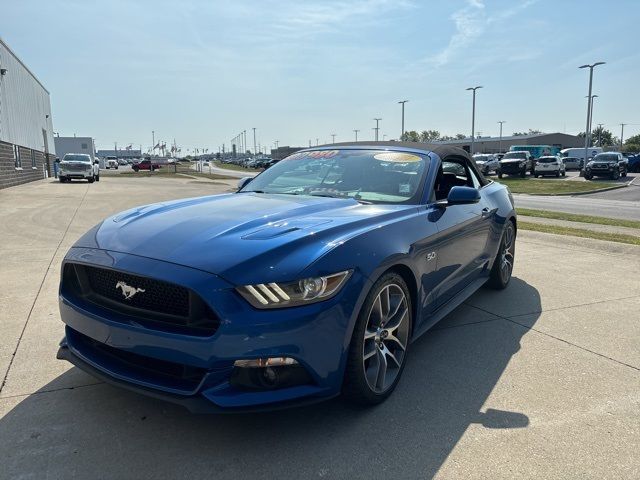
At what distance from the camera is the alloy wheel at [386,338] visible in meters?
2.81

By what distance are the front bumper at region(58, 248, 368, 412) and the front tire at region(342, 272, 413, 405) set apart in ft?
0.36

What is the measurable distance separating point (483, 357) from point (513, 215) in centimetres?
252

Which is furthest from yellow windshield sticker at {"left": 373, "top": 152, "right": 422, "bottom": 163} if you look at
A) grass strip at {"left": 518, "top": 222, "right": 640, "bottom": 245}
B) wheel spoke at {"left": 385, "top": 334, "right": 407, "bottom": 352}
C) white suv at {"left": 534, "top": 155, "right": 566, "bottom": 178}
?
white suv at {"left": 534, "top": 155, "right": 566, "bottom": 178}

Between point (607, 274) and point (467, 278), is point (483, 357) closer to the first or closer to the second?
point (467, 278)

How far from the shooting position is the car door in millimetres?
3623

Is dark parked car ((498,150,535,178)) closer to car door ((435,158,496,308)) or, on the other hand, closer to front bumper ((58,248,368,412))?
car door ((435,158,496,308))

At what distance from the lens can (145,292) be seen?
8.20ft

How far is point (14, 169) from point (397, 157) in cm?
2470

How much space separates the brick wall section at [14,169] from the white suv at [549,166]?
34016mm

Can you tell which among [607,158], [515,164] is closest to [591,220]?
[515,164]

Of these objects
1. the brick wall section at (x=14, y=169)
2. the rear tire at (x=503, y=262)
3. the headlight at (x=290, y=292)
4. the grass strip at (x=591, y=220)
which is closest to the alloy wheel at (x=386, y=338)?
the headlight at (x=290, y=292)

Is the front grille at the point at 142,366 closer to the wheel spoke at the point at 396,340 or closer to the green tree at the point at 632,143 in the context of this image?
the wheel spoke at the point at 396,340

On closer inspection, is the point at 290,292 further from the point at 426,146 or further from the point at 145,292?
the point at 426,146

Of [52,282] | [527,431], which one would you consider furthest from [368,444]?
[52,282]
